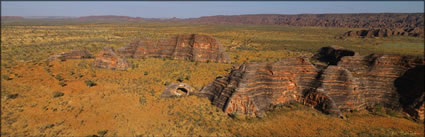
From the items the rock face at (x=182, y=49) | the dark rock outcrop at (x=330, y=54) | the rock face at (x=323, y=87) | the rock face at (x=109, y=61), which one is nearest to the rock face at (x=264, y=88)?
the rock face at (x=323, y=87)

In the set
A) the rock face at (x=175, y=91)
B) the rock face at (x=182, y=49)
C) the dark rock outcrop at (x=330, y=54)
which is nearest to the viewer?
the rock face at (x=175, y=91)

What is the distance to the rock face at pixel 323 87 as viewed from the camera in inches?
507

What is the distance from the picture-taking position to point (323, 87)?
44.0ft

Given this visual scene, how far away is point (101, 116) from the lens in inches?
493

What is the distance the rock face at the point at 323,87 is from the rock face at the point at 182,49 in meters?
13.9

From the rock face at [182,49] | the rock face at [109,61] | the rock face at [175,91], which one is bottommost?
the rock face at [175,91]

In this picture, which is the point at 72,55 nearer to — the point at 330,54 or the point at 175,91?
the point at 175,91

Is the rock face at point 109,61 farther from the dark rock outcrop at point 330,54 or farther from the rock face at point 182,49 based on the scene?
the dark rock outcrop at point 330,54

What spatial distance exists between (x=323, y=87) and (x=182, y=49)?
20.3 meters

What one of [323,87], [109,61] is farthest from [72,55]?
[323,87]

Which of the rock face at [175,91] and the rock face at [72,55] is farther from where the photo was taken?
the rock face at [72,55]

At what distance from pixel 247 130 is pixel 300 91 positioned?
5.89 m

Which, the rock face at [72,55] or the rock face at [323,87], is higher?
the rock face at [72,55]

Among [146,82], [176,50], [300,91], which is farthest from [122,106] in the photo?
[176,50]
